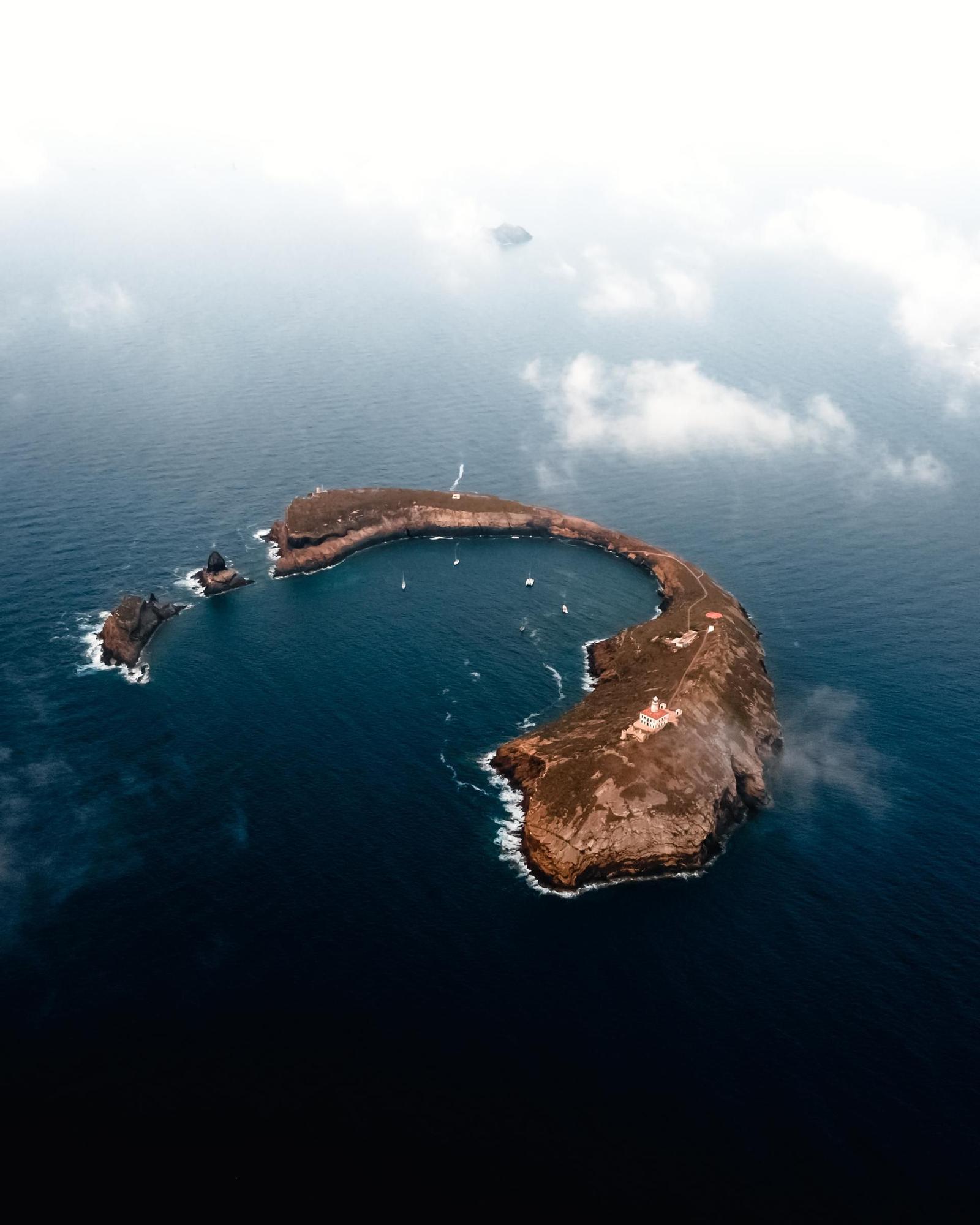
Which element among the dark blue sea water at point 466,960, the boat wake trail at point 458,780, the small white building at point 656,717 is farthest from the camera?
the small white building at point 656,717

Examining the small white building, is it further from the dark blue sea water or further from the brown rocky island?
the dark blue sea water

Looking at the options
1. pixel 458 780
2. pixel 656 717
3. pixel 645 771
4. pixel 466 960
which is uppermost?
pixel 656 717

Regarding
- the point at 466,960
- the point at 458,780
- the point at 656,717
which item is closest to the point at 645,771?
the point at 656,717

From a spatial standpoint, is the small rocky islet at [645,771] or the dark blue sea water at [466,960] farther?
the small rocky islet at [645,771]

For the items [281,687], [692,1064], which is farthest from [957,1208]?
[281,687]

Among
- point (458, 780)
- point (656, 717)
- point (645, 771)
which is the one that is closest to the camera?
point (645, 771)

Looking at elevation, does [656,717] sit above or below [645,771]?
above

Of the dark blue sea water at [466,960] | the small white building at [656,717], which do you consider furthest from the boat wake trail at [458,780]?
the small white building at [656,717]

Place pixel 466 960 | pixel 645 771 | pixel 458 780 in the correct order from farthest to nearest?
pixel 458 780, pixel 645 771, pixel 466 960

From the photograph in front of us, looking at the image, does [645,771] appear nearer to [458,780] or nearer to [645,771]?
[645,771]

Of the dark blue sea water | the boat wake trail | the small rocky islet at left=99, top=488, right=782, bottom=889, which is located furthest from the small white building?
the boat wake trail

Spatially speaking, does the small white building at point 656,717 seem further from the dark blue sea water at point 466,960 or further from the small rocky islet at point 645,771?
the dark blue sea water at point 466,960
